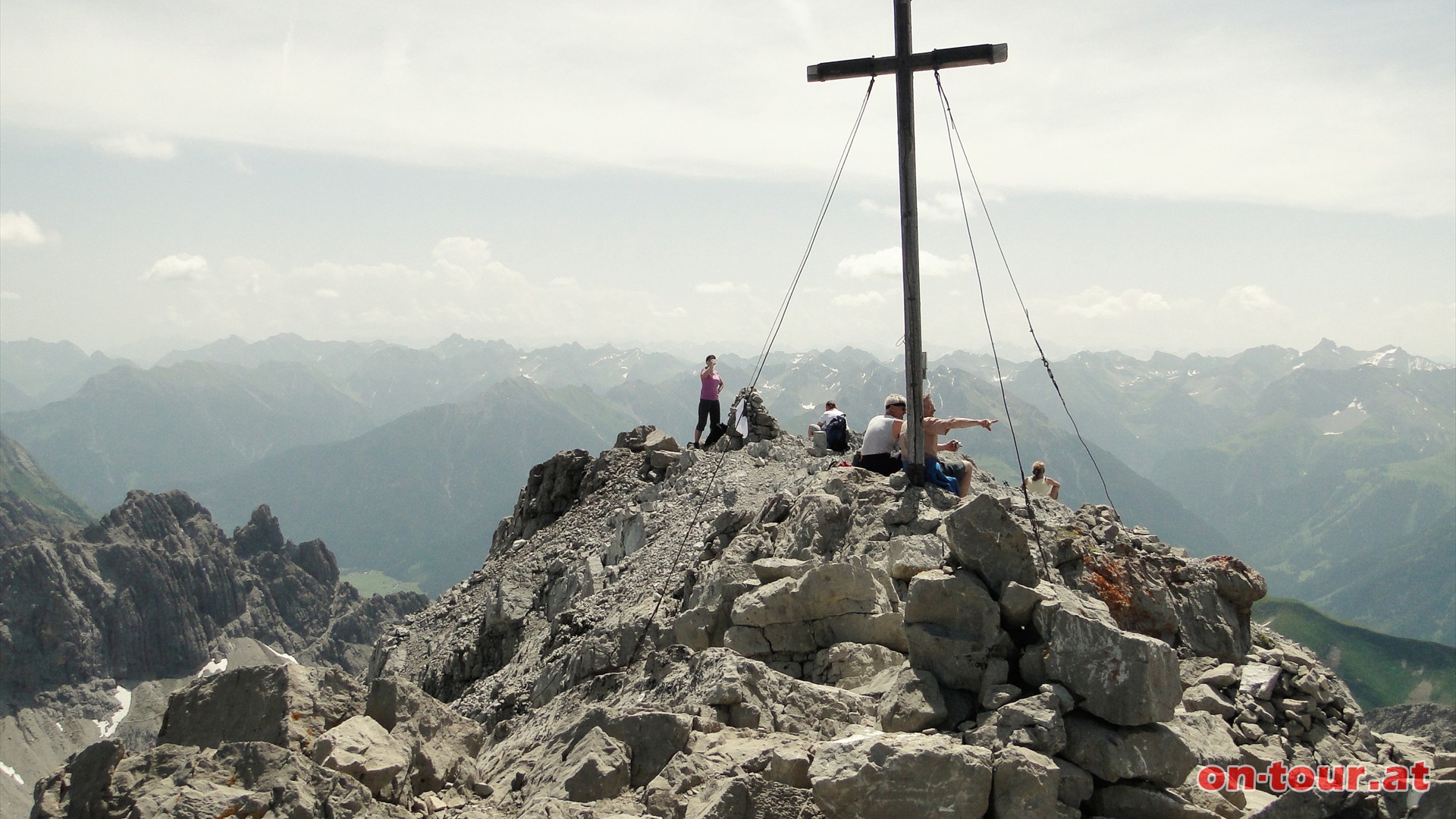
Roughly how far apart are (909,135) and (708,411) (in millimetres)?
18049

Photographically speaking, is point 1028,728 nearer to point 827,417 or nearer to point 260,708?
point 260,708

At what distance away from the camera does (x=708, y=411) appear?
3228 cm

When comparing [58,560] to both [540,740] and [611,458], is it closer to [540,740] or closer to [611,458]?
[611,458]

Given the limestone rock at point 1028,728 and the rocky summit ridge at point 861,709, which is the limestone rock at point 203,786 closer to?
the rocky summit ridge at point 861,709

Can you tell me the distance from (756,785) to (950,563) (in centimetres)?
377

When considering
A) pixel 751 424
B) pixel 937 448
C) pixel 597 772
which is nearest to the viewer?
pixel 597 772

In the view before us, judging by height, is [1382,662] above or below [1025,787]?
below

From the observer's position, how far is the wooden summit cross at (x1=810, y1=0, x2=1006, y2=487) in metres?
15.1

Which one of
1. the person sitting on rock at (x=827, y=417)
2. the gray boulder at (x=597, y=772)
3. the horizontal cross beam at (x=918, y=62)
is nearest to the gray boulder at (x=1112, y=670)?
the gray boulder at (x=597, y=772)

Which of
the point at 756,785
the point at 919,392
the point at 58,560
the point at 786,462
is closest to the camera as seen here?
the point at 756,785

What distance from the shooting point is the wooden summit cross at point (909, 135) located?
1507 centimetres

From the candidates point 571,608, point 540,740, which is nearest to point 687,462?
point 571,608

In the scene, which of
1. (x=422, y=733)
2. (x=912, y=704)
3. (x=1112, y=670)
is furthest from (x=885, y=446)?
(x=422, y=733)

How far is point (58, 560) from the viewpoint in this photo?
200 meters
